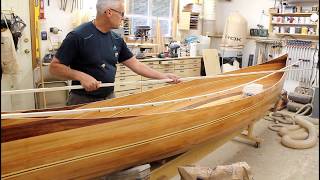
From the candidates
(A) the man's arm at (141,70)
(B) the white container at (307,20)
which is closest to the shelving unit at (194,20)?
(B) the white container at (307,20)

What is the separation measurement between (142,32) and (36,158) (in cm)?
437

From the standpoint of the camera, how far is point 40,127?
4.80 feet

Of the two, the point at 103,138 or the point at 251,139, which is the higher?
the point at 103,138

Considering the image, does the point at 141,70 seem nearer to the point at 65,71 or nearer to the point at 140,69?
the point at 140,69

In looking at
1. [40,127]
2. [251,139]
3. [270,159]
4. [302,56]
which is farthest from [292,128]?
[40,127]

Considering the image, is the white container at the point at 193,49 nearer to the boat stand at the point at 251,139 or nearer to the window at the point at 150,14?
the window at the point at 150,14

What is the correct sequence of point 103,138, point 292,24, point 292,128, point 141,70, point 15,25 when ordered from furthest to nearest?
point 292,24
point 15,25
point 292,128
point 141,70
point 103,138

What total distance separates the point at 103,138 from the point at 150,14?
16.0ft

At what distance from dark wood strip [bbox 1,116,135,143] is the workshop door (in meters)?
2.92

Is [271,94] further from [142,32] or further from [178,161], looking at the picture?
[142,32]

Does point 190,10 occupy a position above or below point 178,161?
above

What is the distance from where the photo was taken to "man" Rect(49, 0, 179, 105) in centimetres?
214

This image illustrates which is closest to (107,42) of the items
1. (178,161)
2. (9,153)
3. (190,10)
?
(178,161)

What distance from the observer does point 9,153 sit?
136 cm
